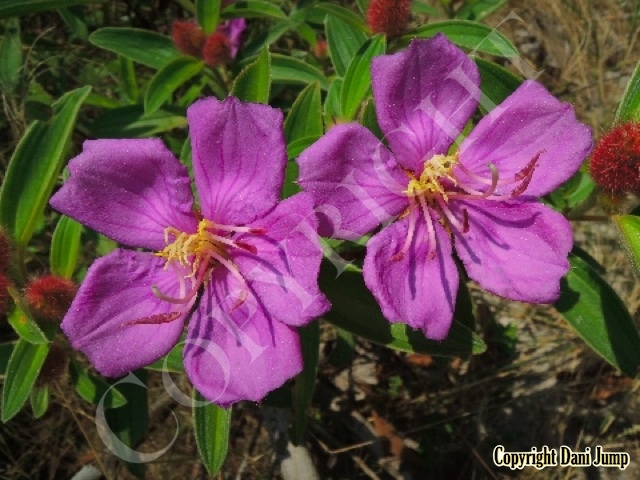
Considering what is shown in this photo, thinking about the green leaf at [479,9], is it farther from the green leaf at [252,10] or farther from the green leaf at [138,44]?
the green leaf at [138,44]

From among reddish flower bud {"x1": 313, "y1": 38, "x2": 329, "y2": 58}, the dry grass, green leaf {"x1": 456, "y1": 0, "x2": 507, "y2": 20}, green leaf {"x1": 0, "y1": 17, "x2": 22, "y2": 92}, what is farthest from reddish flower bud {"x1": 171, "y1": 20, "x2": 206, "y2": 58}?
the dry grass

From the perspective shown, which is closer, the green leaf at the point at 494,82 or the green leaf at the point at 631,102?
the green leaf at the point at 631,102

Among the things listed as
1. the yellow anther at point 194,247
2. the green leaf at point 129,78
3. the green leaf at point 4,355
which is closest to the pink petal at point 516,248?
the yellow anther at point 194,247

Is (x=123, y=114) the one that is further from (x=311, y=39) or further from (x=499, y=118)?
(x=499, y=118)

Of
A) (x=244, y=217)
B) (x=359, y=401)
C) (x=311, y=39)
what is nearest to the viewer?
(x=244, y=217)

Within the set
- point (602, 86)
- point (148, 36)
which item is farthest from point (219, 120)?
point (602, 86)

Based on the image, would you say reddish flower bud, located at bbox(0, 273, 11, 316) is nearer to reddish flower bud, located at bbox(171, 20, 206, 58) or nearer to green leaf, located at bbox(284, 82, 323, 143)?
green leaf, located at bbox(284, 82, 323, 143)
